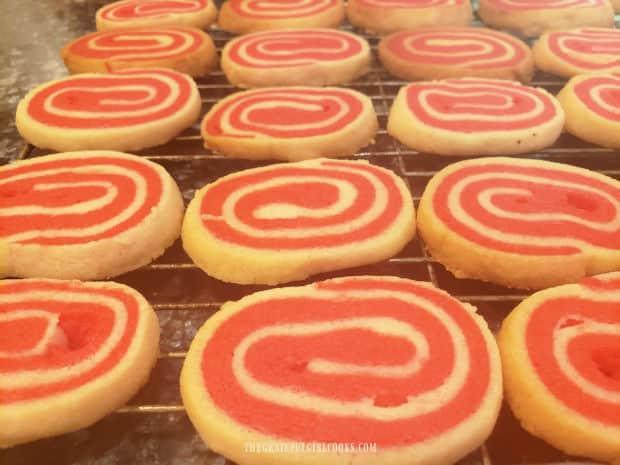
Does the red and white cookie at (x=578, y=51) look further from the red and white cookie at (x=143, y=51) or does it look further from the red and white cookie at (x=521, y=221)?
the red and white cookie at (x=143, y=51)

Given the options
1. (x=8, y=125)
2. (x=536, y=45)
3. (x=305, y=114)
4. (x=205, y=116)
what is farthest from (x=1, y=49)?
(x=536, y=45)

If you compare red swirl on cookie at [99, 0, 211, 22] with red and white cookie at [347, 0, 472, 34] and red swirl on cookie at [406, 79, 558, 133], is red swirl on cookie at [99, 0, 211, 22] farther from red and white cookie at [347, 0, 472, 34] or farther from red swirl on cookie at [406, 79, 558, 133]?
red swirl on cookie at [406, 79, 558, 133]

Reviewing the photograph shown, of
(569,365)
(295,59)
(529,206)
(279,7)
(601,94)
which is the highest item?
(279,7)

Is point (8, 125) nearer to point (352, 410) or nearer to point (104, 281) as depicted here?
point (104, 281)

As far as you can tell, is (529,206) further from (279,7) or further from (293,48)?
(279,7)

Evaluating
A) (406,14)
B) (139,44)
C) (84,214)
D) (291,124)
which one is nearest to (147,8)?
(139,44)
